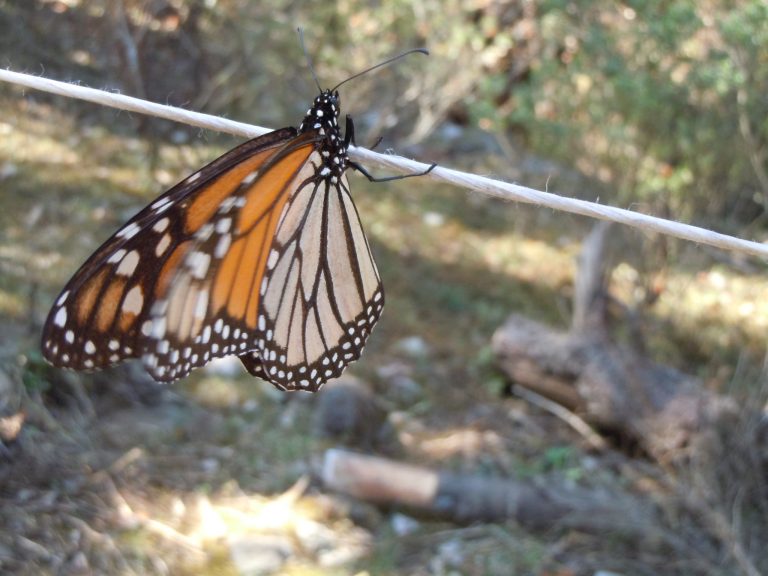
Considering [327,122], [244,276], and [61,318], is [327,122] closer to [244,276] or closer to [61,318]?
[244,276]

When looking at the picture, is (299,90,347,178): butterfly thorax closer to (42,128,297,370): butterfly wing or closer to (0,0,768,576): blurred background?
(42,128,297,370): butterfly wing

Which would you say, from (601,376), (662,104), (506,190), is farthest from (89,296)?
(662,104)

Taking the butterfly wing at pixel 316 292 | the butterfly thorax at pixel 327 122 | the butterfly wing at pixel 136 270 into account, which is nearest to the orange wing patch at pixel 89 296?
the butterfly wing at pixel 136 270

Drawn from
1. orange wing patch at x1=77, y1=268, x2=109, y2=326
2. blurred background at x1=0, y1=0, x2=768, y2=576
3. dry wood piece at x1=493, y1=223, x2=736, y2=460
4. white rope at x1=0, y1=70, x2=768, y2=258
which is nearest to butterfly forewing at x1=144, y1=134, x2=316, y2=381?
orange wing patch at x1=77, y1=268, x2=109, y2=326

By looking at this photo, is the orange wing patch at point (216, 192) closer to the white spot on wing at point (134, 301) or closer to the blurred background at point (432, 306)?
the white spot on wing at point (134, 301)

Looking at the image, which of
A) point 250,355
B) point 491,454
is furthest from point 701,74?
point 250,355

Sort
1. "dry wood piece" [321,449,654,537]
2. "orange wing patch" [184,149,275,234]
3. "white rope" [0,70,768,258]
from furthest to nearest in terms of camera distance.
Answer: "dry wood piece" [321,449,654,537] → "orange wing patch" [184,149,275,234] → "white rope" [0,70,768,258]
